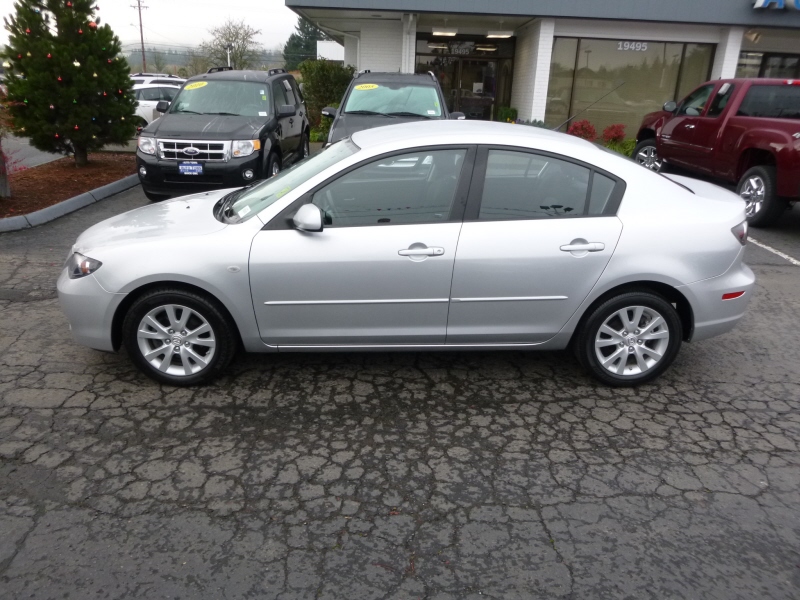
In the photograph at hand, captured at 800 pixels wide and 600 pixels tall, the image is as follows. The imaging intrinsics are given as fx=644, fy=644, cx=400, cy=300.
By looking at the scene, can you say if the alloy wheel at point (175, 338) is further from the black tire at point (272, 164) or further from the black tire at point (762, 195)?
the black tire at point (762, 195)

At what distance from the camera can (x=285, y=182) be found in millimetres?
4582

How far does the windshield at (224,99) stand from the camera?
9891 mm

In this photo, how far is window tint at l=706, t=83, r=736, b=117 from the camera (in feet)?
31.4

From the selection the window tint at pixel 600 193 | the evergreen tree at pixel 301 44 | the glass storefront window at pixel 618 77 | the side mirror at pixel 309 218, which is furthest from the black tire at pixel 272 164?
the evergreen tree at pixel 301 44

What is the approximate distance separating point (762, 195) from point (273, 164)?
6880 mm

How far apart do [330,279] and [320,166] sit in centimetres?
90

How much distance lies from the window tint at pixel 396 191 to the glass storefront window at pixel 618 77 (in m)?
14.5

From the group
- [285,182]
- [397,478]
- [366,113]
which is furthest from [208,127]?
[397,478]

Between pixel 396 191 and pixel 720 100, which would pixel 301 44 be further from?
pixel 396 191

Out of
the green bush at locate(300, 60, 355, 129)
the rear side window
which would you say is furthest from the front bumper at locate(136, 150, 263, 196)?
the green bush at locate(300, 60, 355, 129)

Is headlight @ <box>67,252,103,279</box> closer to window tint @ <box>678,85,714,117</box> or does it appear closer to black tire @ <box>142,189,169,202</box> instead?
black tire @ <box>142,189,169,202</box>

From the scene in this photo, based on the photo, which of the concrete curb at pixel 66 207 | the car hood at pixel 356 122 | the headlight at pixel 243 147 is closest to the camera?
the concrete curb at pixel 66 207

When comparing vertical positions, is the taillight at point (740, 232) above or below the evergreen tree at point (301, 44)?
below

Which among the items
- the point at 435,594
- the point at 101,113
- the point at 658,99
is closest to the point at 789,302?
the point at 435,594
